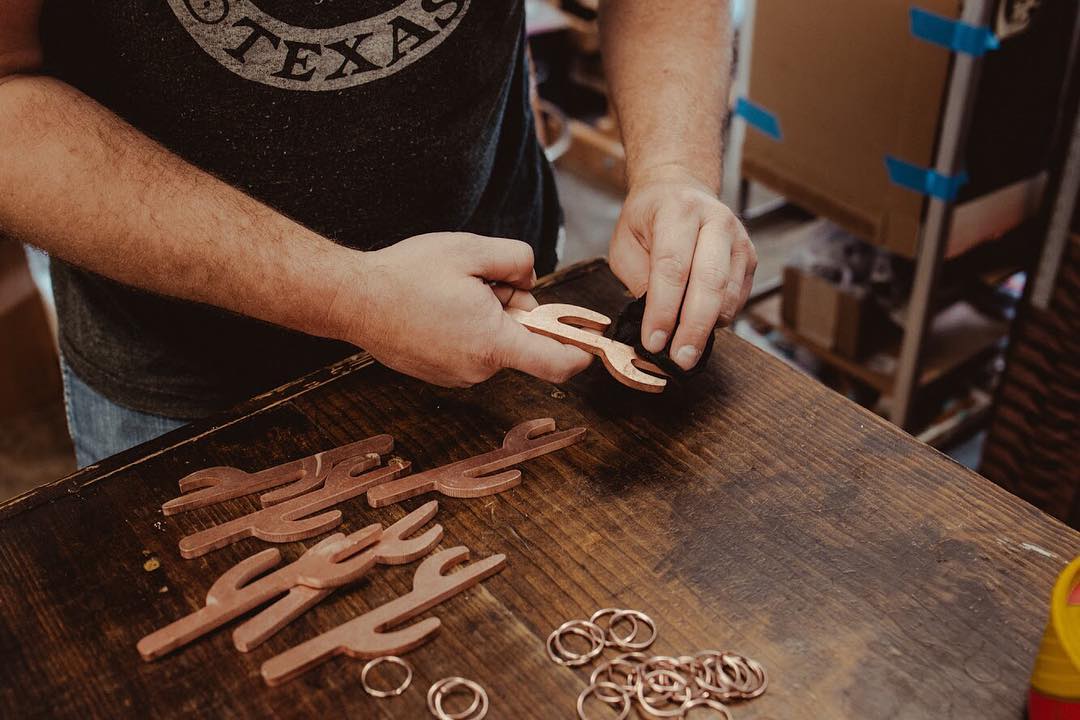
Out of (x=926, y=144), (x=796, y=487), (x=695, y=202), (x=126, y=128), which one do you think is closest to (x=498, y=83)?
(x=695, y=202)

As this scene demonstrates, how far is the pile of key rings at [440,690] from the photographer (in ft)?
2.27

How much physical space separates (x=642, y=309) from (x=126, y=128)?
54 cm

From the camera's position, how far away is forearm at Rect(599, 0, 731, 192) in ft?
3.69

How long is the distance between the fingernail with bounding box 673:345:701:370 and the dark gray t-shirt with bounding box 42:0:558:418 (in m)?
0.39

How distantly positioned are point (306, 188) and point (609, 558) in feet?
1.77

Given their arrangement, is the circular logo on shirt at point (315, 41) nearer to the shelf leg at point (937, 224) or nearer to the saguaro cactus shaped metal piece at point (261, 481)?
the saguaro cactus shaped metal piece at point (261, 481)

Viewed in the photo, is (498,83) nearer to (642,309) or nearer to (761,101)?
(642,309)

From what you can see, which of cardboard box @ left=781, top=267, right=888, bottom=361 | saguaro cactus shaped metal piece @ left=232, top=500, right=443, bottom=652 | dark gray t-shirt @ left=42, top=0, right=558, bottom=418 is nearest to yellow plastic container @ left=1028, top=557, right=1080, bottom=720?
saguaro cactus shaped metal piece @ left=232, top=500, right=443, bottom=652

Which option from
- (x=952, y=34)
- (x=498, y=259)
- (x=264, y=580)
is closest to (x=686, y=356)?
(x=498, y=259)

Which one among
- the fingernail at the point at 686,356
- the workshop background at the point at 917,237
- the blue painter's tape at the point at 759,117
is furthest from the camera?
the blue painter's tape at the point at 759,117

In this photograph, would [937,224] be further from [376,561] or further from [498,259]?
[376,561]

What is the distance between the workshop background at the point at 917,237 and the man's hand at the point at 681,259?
1.48 ft

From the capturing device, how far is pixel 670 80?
46.5 inches

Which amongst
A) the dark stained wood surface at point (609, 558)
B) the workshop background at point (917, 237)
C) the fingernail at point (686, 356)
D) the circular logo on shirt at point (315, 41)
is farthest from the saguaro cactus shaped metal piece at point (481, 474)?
the workshop background at point (917, 237)
